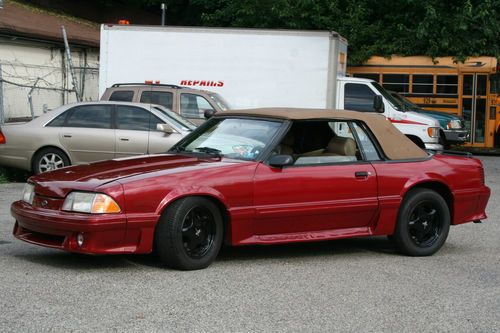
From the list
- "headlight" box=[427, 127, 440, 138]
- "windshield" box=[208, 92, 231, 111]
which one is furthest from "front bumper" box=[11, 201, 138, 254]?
"headlight" box=[427, 127, 440, 138]

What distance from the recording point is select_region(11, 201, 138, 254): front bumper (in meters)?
6.16

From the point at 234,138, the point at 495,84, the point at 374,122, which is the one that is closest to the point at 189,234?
the point at 234,138

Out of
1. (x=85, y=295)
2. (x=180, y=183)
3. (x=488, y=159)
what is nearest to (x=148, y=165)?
(x=180, y=183)

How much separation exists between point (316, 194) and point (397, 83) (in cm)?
1567

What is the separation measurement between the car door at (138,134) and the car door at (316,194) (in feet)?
17.3

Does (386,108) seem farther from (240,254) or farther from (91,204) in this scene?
(91,204)

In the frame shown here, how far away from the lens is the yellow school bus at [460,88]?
2184cm

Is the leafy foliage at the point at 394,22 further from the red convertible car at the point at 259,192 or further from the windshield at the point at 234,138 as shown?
the windshield at the point at 234,138

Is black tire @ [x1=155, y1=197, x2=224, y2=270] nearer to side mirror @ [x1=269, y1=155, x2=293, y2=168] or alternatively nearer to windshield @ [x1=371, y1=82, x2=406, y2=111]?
side mirror @ [x1=269, y1=155, x2=293, y2=168]

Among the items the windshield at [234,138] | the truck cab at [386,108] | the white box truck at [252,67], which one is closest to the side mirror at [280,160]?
the windshield at [234,138]

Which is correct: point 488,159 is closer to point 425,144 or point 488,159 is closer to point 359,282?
point 425,144

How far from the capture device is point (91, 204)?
623cm

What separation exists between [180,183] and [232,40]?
11272mm

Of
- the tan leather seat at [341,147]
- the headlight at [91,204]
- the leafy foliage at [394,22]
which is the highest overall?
the leafy foliage at [394,22]
